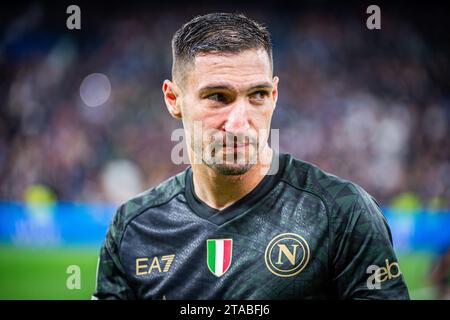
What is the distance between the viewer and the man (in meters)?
2.67

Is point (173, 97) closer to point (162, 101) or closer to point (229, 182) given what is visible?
point (229, 182)

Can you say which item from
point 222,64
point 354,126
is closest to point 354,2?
point 354,126

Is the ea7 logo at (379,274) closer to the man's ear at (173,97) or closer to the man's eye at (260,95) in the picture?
the man's eye at (260,95)

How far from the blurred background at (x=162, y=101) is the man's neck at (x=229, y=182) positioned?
26.8 ft

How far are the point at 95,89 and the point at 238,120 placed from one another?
10451 millimetres

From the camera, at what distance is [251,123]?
271 cm

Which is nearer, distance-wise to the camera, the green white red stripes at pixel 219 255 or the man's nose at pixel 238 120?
the man's nose at pixel 238 120

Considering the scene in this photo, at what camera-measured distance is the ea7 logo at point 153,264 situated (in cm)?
297

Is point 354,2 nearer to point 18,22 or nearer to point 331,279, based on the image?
point 18,22

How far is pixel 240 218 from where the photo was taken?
2.93 m

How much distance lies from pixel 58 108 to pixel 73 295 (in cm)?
555

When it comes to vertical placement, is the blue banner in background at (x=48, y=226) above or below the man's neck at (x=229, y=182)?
above

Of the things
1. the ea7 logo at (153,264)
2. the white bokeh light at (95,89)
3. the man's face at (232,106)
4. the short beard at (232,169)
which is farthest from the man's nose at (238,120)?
the white bokeh light at (95,89)

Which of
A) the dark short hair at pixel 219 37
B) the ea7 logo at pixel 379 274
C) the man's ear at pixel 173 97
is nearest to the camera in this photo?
the ea7 logo at pixel 379 274
